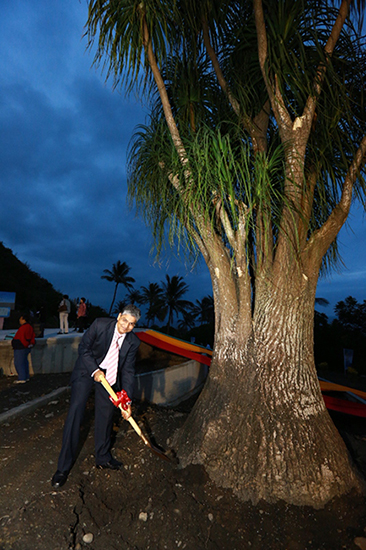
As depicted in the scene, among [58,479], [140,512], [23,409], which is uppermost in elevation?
[23,409]

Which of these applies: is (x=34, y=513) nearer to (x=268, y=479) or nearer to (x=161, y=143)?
(x=268, y=479)

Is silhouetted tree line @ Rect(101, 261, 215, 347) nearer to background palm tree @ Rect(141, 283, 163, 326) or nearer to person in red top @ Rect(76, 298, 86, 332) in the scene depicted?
background palm tree @ Rect(141, 283, 163, 326)

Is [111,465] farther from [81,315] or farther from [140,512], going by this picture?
[81,315]

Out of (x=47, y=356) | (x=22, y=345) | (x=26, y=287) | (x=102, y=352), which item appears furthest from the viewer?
(x=26, y=287)

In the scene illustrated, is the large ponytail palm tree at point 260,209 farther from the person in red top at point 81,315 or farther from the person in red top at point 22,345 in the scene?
the person in red top at point 81,315

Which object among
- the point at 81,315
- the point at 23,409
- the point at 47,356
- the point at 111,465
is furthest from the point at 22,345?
→ the point at 81,315

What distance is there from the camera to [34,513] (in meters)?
2.48

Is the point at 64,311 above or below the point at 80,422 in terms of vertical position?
above

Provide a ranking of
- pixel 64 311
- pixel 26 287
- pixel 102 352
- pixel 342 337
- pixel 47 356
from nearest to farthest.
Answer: pixel 102 352 < pixel 47 356 < pixel 64 311 < pixel 342 337 < pixel 26 287

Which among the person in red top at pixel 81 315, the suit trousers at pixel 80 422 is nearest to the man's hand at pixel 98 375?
the suit trousers at pixel 80 422

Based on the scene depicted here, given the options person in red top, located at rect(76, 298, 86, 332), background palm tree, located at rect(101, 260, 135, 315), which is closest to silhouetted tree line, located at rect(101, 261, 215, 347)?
background palm tree, located at rect(101, 260, 135, 315)

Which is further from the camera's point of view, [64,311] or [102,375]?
[64,311]

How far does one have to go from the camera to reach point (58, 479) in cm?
281

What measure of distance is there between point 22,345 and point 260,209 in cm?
546
